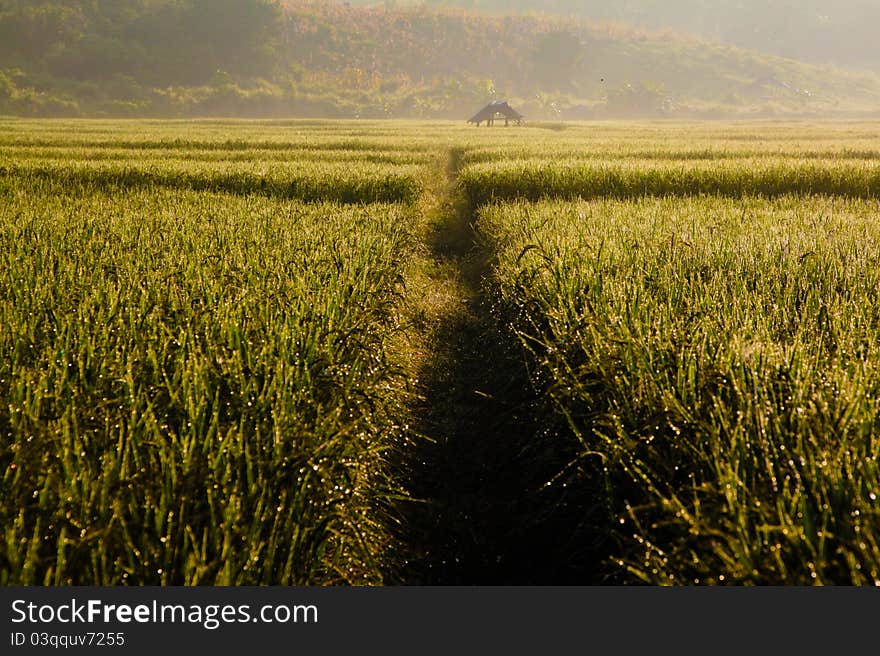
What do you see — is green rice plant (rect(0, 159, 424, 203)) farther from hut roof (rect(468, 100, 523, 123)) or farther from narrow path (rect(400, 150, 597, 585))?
hut roof (rect(468, 100, 523, 123))

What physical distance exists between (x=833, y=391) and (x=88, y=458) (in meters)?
2.44

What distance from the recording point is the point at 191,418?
75.0 inches

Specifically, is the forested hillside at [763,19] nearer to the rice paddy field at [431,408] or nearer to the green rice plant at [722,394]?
the rice paddy field at [431,408]

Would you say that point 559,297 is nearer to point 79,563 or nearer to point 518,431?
point 518,431

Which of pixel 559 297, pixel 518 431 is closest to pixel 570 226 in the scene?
pixel 559 297

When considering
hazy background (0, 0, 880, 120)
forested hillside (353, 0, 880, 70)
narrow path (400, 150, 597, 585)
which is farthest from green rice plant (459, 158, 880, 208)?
forested hillside (353, 0, 880, 70)

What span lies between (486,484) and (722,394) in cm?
118

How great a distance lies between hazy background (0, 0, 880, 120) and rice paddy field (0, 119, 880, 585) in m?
52.1

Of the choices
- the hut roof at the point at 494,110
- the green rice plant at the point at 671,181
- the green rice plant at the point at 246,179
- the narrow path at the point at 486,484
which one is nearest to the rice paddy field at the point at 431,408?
the narrow path at the point at 486,484

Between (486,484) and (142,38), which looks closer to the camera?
(486,484)

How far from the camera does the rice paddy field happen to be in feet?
5.18

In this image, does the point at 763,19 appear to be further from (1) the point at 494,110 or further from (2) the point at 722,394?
(2) the point at 722,394

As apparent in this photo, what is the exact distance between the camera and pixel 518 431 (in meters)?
3.15

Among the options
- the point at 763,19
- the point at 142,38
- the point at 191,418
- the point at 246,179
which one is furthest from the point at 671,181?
the point at 763,19
